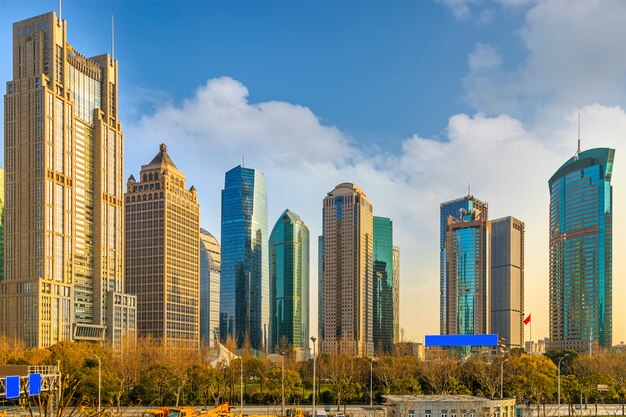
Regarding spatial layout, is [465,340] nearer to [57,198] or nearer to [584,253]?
[57,198]

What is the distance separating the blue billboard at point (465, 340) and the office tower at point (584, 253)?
112 meters

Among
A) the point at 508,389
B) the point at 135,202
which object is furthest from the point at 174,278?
the point at 508,389

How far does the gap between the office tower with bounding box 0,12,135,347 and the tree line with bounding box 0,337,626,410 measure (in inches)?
1262

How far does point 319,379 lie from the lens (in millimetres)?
71562

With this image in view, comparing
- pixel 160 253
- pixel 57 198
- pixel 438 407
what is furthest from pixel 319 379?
pixel 160 253

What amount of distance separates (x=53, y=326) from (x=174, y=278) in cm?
4369

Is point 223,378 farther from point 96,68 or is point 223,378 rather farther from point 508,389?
point 96,68

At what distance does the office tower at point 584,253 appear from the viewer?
17950cm

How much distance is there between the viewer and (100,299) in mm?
118062

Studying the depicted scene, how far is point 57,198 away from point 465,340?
71754 mm

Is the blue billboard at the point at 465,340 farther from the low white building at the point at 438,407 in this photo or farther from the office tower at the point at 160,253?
the office tower at the point at 160,253

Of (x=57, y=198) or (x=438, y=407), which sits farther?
(x=57, y=198)

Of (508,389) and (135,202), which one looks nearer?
(508,389)

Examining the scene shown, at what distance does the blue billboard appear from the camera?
7681 cm
